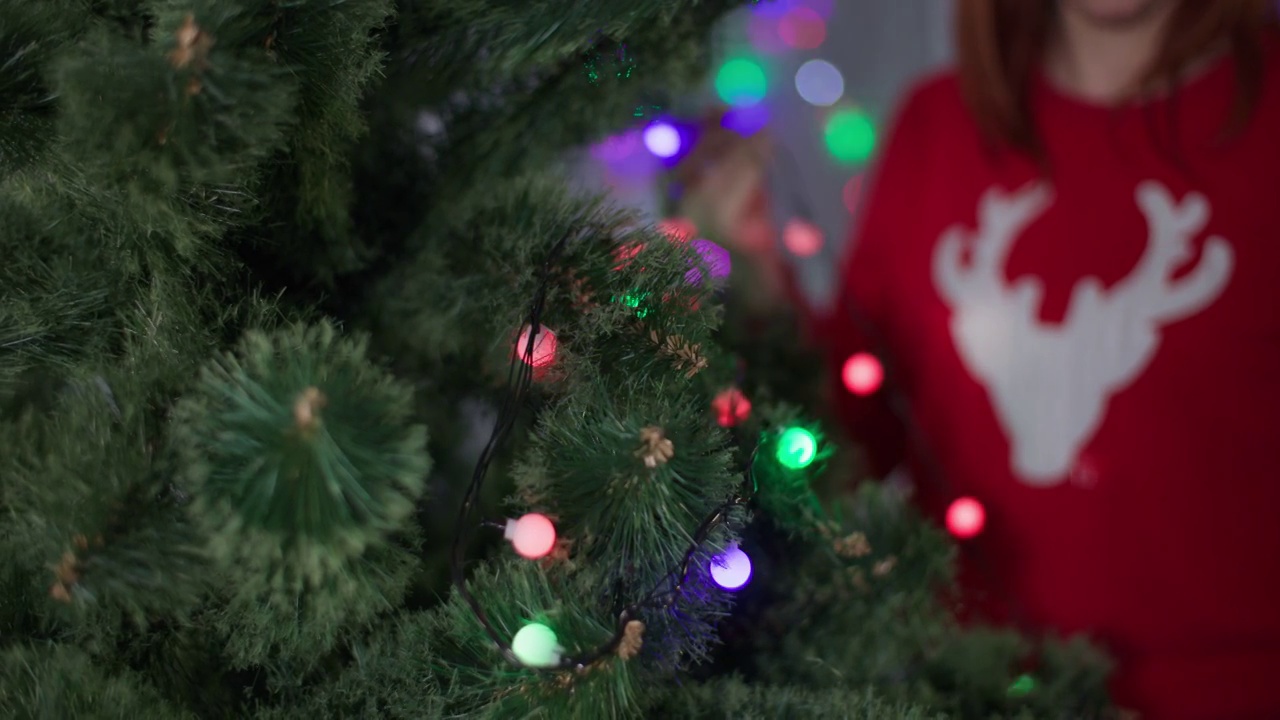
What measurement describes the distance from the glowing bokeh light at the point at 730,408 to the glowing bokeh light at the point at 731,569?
0.06m

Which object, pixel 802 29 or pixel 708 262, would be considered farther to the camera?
pixel 802 29

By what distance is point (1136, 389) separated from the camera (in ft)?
2.65

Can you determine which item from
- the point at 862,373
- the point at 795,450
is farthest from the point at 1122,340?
the point at 795,450

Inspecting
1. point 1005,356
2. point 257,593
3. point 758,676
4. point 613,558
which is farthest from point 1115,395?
point 257,593

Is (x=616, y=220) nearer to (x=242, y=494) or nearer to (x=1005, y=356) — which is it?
(x=242, y=494)

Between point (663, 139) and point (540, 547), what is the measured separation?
1.19ft

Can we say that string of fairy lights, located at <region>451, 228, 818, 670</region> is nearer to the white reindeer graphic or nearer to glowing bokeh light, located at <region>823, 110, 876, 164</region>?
the white reindeer graphic

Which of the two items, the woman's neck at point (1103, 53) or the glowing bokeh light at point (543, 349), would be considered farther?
the woman's neck at point (1103, 53)

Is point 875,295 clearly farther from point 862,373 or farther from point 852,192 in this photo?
point 852,192

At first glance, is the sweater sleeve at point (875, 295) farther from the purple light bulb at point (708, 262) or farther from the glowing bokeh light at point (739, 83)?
the purple light bulb at point (708, 262)

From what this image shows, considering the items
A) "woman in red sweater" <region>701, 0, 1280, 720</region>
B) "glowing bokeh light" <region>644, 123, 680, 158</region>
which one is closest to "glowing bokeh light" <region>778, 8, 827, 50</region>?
"woman in red sweater" <region>701, 0, 1280, 720</region>

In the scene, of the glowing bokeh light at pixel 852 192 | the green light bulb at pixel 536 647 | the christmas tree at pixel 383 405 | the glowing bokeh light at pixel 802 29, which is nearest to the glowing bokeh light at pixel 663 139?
the christmas tree at pixel 383 405

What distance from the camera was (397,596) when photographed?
1.04 feet

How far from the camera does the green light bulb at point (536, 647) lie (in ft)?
0.99
